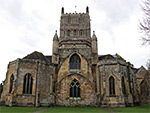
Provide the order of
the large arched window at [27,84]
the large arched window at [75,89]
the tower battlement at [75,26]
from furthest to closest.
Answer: the tower battlement at [75,26]
the large arched window at [75,89]
the large arched window at [27,84]

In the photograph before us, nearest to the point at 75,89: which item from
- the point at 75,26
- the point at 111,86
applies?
the point at 111,86

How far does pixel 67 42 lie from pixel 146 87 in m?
21.2

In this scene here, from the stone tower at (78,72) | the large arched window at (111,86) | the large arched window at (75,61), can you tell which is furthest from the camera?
the large arched window at (75,61)

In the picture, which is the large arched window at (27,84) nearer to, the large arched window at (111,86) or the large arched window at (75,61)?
the large arched window at (75,61)

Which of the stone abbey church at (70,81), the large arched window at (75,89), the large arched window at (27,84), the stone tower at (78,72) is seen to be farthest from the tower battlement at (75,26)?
the large arched window at (27,84)

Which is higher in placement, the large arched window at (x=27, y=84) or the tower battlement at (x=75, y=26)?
the tower battlement at (x=75, y=26)

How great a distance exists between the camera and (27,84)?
79.3 feet

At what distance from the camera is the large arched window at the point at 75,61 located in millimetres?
27955

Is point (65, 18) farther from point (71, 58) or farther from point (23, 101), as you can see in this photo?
point (23, 101)

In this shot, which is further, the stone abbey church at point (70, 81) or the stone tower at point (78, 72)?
the stone tower at point (78, 72)

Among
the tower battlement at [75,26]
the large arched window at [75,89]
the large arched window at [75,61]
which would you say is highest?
the tower battlement at [75,26]

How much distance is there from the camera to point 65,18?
38.2 meters

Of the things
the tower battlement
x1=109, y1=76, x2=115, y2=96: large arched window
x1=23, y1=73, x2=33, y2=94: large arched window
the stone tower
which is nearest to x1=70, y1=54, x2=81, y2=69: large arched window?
the stone tower

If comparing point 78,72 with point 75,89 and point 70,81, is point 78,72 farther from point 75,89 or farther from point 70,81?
point 75,89
